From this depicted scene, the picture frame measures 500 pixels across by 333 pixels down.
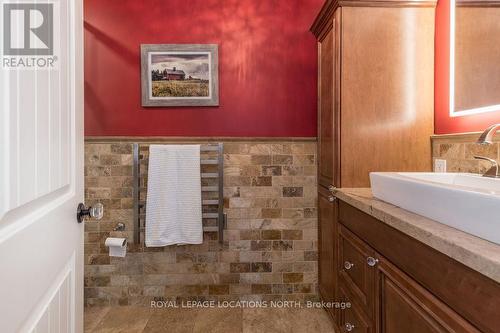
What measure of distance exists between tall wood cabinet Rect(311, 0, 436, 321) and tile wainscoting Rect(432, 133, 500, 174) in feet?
0.29

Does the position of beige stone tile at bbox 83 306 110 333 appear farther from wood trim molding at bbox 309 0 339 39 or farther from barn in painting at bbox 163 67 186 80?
wood trim molding at bbox 309 0 339 39

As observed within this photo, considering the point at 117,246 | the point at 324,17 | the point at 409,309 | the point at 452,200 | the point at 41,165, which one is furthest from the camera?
the point at 117,246

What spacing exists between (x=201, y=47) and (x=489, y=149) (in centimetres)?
183

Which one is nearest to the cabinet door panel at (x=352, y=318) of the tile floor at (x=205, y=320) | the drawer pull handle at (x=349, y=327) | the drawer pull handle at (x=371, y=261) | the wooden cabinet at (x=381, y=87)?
the drawer pull handle at (x=349, y=327)

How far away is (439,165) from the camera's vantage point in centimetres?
168

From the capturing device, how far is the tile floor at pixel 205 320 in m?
2.03

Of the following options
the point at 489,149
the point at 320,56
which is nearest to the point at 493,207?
the point at 489,149

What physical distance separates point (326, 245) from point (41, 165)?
1.73 metres

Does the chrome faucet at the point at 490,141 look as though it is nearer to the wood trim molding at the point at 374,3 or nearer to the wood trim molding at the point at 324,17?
the wood trim molding at the point at 374,3

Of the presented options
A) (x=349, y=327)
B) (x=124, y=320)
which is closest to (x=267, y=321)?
(x=349, y=327)

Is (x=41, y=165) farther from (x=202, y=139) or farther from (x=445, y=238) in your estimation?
(x=202, y=139)

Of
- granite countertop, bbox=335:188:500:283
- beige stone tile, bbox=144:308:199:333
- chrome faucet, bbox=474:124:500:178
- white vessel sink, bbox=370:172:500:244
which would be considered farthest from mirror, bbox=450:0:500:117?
beige stone tile, bbox=144:308:199:333

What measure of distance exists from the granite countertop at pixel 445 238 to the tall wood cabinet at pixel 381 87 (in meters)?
0.54

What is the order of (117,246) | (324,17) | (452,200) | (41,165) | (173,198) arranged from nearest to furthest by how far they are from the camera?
A: 1. (41,165)
2. (452,200)
3. (324,17)
4. (117,246)
5. (173,198)
